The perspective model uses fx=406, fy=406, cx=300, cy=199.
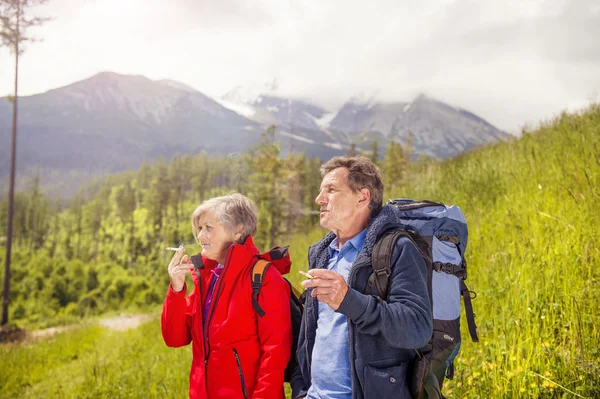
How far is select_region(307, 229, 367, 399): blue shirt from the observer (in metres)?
2.21

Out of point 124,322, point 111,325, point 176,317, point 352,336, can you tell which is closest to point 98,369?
point 176,317

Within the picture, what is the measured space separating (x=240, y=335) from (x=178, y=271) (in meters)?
0.59

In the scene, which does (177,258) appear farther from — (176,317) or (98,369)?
(98,369)

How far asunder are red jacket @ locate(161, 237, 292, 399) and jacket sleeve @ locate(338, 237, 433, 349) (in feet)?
2.55

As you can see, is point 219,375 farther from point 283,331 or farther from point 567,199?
point 567,199

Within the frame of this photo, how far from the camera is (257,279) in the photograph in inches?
103

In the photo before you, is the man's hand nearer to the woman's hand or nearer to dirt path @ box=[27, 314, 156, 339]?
the woman's hand

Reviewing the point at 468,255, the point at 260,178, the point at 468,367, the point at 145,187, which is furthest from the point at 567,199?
the point at 145,187

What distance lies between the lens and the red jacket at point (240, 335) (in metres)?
2.59

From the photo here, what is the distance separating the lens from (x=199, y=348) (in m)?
2.77

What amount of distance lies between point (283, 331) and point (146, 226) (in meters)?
77.0

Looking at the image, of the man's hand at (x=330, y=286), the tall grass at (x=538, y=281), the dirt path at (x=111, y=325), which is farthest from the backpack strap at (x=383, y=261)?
the dirt path at (x=111, y=325)

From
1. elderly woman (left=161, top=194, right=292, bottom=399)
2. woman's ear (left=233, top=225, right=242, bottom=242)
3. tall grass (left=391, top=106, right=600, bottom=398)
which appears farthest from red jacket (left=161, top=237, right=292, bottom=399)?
tall grass (left=391, top=106, right=600, bottom=398)

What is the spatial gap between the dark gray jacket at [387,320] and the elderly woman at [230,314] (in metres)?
0.66
